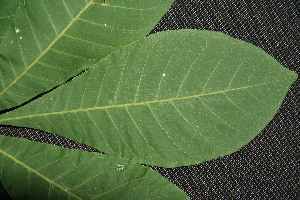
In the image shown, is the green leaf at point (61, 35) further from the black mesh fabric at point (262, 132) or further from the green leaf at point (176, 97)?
the black mesh fabric at point (262, 132)

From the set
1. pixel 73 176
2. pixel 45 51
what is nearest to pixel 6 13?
pixel 45 51

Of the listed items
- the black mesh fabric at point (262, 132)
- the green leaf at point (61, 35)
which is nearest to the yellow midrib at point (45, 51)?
the green leaf at point (61, 35)

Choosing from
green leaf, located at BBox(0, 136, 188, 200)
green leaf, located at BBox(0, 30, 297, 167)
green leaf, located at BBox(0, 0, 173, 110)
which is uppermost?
green leaf, located at BBox(0, 0, 173, 110)

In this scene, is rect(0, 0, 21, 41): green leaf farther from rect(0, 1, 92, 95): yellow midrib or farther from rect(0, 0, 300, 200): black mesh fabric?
rect(0, 0, 300, 200): black mesh fabric

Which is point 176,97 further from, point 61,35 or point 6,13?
point 6,13

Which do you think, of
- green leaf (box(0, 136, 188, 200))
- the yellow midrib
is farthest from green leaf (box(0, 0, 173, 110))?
green leaf (box(0, 136, 188, 200))

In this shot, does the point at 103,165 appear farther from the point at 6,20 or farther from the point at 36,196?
the point at 6,20
